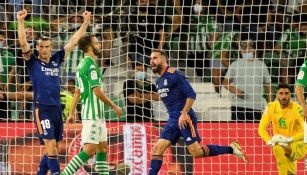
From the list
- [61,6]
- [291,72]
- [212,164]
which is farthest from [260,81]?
[61,6]

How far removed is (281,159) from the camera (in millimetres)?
13797

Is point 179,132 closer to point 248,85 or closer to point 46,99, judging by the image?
point 46,99

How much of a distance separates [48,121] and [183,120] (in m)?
1.64

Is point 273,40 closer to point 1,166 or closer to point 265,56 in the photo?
point 265,56

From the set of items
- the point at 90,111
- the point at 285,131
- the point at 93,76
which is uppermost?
the point at 93,76

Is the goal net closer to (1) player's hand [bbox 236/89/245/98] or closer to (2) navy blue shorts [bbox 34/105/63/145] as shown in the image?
(1) player's hand [bbox 236/89/245/98]

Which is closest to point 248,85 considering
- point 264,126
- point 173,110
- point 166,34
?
point 166,34

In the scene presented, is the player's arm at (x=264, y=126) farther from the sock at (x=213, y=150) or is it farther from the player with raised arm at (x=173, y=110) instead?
the player with raised arm at (x=173, y=110)

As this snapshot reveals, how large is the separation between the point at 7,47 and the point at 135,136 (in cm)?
232

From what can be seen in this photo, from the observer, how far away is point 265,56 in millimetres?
16172

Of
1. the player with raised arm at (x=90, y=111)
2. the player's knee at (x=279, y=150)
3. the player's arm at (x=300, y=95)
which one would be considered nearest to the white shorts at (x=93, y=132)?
the player with raised arm at (x=90, y=111)

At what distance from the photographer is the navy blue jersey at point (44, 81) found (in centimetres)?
1238

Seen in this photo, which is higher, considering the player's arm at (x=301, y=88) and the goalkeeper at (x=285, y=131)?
the player's arm at (x=301, y=88)

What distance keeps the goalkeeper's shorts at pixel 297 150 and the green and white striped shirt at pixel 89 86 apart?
2.79m
